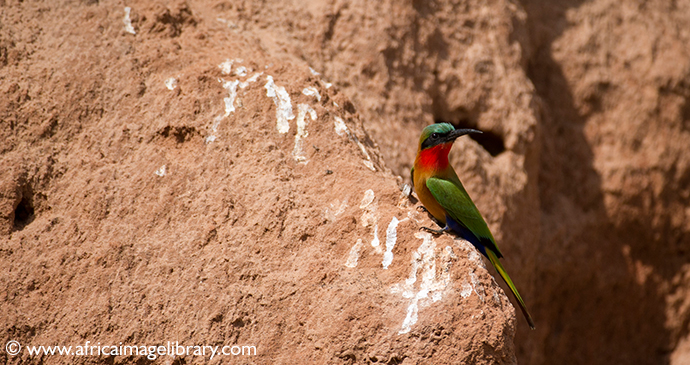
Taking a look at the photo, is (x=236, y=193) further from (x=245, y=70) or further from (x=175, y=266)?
(x=245, y=70)

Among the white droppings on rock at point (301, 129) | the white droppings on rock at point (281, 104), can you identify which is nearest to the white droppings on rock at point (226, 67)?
the white droppings on rock at point (281, 104)

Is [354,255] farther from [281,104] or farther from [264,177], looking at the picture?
[281,104]

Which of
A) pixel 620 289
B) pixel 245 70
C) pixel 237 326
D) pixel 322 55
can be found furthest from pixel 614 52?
pixel 237 326

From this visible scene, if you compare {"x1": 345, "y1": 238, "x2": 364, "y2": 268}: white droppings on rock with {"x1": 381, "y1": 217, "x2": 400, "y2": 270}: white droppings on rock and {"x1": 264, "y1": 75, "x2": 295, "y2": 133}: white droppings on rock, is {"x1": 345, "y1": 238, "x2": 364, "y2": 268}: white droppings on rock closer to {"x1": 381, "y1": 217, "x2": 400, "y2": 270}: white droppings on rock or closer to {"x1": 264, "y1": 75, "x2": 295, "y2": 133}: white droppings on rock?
{"x1": 381, "y1": 217, "x2": 400, "y2": 270}: white droppings on rock

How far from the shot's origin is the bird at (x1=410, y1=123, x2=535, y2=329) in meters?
3.15

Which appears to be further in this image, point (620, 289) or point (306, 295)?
point (620, 289)

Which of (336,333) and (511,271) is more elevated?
(336,333)

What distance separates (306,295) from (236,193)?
2.18 ft

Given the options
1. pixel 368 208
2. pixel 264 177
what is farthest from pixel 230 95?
pixel 368 208

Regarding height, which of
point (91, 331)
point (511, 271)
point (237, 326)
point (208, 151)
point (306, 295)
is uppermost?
point (208, 151)

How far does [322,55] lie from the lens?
4082 millimetres

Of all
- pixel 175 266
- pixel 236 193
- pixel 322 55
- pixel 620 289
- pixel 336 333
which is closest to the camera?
pixel 336 333

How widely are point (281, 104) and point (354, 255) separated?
3.22 feet

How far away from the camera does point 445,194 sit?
10.4ft
